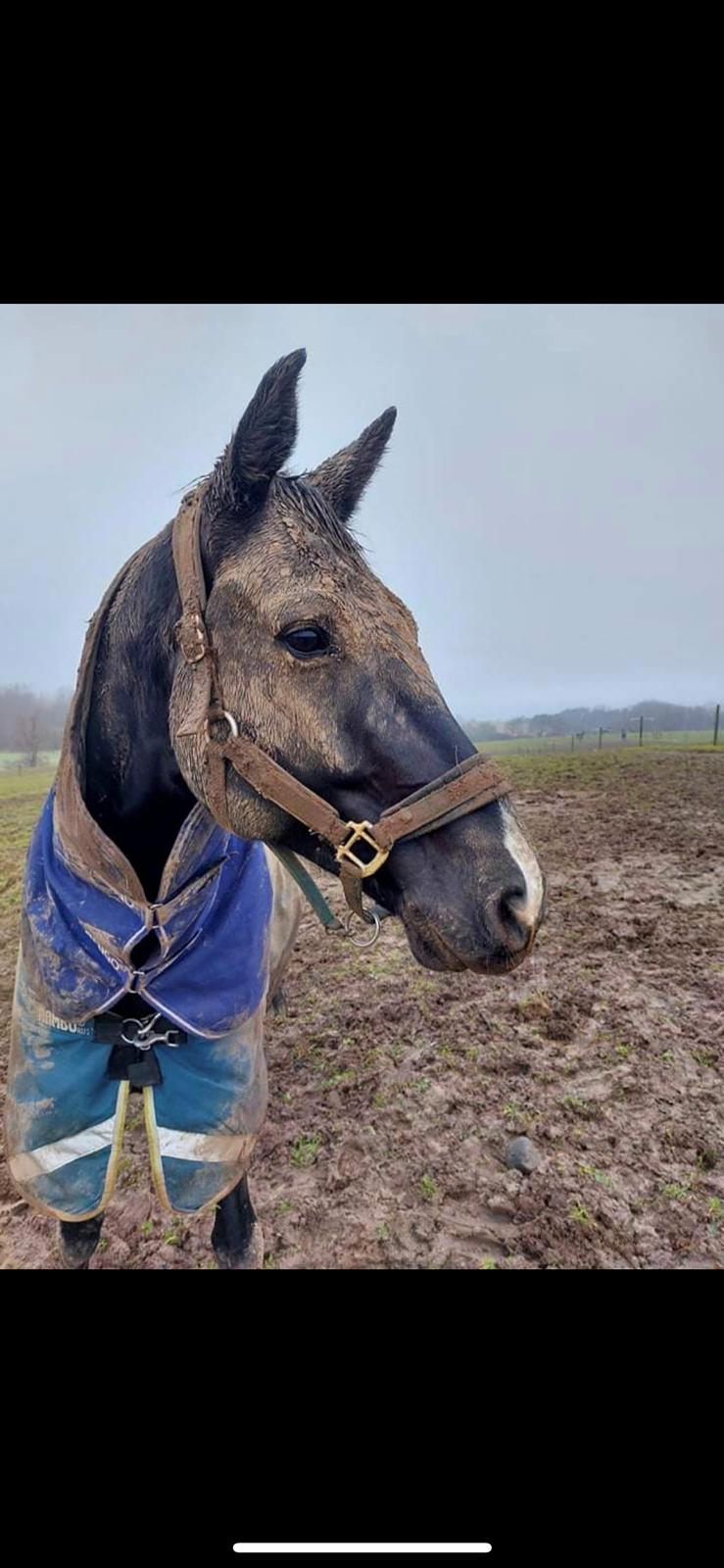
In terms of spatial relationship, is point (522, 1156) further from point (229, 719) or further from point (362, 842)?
point (229, 719)

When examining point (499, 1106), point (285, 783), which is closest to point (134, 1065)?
point (285, 783)

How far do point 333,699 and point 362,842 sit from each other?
25 cm

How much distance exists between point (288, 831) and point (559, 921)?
3472 mm

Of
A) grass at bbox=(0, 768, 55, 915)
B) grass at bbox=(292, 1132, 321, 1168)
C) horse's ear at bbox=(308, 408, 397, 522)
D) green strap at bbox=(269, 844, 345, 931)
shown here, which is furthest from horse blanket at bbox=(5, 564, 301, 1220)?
grass at bbox=(0, 768, 55, 915)

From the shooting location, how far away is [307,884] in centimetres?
124

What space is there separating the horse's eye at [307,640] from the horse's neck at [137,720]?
0.94 ft

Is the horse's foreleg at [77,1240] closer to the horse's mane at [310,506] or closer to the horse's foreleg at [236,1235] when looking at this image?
the horse's foreleg at [236,1235]

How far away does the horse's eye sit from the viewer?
966 mm

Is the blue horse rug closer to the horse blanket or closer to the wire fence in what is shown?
the horse blanket

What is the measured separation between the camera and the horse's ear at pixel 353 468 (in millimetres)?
1197

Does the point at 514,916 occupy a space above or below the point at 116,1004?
above
